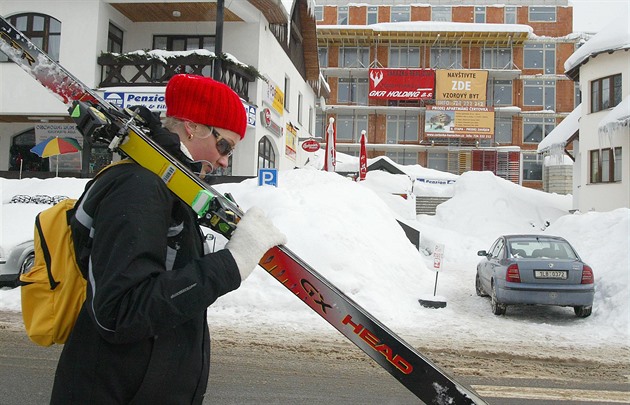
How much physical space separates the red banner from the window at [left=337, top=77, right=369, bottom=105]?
1.36 meters

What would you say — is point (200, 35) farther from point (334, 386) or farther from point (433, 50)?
point (433, 50)

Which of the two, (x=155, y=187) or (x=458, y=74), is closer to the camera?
(x=155, y=187)

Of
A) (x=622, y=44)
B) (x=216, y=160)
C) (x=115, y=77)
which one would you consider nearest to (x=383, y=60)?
(x=622, y=44)

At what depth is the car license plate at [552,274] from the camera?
883cm

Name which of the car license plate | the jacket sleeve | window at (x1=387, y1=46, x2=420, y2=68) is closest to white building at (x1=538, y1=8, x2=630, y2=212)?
the car license plate

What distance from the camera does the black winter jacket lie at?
1455 millimetres

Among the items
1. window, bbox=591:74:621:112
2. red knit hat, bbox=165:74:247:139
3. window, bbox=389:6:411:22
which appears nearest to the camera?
red knit hat, bbox=165:74:247:139

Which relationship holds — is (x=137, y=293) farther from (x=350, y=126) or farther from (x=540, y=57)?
(x=540, y=57)

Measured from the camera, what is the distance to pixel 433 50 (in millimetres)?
50281

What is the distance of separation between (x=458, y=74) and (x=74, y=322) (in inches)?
1997

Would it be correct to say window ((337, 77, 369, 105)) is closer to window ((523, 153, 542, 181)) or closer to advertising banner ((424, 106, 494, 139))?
advertising banner ((424, 106, 494, 139))

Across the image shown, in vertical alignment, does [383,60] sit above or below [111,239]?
above

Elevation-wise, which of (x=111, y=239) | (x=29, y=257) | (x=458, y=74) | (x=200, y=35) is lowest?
(x=29, y=257)

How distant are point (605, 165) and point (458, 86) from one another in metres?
27.6
